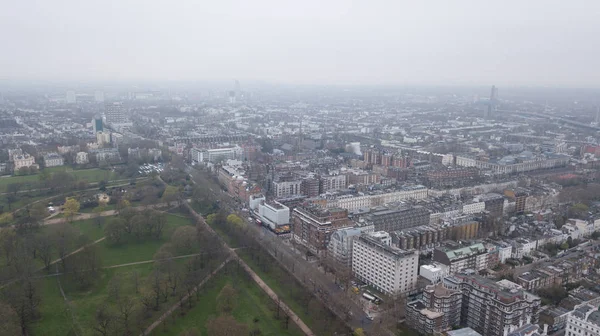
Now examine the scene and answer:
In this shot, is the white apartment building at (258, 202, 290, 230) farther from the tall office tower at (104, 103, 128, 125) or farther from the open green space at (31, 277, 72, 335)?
the tall office tower at (104, 103, 128, 125)

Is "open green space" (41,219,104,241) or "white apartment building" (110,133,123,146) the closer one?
"open green space" (41,219,104,241)

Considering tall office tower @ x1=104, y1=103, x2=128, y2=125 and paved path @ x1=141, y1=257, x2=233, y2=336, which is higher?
→ tall office tower @ x1=104, y1=103, x2=128, y2=125

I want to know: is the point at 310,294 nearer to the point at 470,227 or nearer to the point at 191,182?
the point at 470,227

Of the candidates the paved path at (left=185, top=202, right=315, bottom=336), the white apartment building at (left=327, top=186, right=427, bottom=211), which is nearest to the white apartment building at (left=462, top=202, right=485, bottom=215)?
the white apartment building at (left=327, top=186, right=427, bottom=211)

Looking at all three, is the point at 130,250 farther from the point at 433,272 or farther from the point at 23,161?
the point at 23,161

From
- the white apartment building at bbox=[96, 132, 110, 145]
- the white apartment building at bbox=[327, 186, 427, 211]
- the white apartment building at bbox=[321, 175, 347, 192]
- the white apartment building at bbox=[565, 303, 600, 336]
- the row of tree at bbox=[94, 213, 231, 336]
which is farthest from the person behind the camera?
the white apartment building at bbox=[96, 132, 110, 145]

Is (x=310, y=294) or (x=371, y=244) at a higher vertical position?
(x=371, y=244)

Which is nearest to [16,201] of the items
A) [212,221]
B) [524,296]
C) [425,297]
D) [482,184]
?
[212,221]

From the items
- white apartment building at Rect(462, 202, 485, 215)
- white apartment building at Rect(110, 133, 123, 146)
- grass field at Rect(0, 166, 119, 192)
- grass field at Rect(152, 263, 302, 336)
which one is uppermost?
white apartment building at Rect(110, 133, 123, 146)
